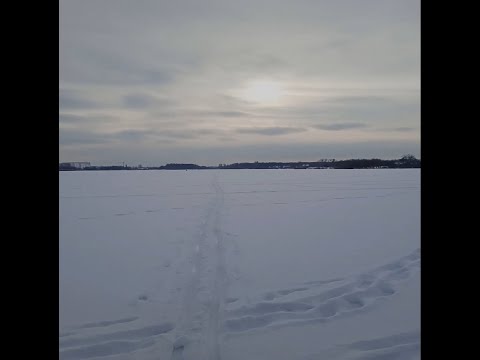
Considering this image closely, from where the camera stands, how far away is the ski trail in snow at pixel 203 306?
10.5 feet

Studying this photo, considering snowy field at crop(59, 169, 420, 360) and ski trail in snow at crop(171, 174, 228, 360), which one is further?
snowy field at crop(59, 169, 420, 360)

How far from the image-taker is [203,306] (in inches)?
166

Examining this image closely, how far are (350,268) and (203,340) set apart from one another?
10.8 feet

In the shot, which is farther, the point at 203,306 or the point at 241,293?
the point at 241,293

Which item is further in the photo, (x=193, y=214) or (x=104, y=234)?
(x=193, y=214)

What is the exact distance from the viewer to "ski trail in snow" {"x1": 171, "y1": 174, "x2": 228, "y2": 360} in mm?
3203

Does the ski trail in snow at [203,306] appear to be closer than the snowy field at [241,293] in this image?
Result: Yes
